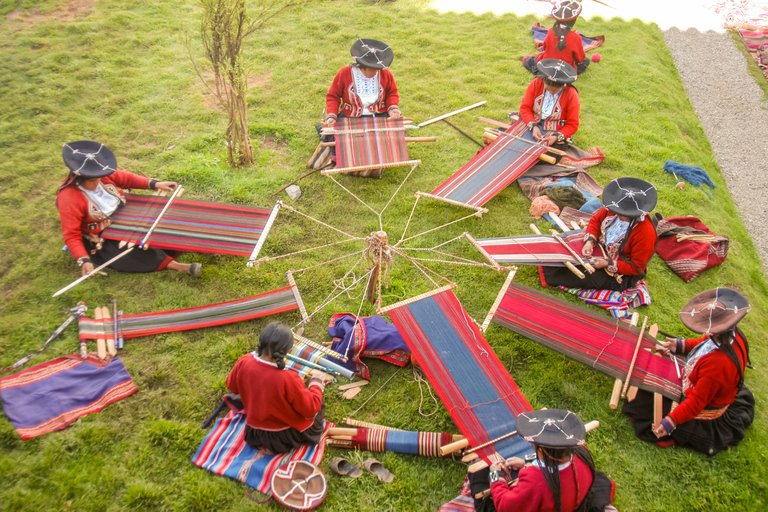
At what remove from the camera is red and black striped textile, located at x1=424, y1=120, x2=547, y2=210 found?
20.2 ft

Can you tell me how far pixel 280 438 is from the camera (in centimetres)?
393

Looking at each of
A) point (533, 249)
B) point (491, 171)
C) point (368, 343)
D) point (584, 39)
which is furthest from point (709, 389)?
point (584, 39)

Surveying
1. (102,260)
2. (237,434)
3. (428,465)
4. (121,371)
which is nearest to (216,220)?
(102,260)

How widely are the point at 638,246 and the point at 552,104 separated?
2844mm

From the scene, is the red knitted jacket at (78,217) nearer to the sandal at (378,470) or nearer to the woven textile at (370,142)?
the woven textile at (370,142)

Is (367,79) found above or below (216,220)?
above

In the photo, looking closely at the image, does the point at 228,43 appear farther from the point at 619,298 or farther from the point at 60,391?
the point at 619,298

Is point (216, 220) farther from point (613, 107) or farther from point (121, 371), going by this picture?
point (613, 107)

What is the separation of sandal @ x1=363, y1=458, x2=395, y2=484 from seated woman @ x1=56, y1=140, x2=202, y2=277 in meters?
3.00

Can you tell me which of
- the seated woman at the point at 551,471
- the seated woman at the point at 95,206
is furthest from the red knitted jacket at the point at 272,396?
the seated woman at the point at 95,206

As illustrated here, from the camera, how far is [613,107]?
866 centimetres

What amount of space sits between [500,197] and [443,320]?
301 cm

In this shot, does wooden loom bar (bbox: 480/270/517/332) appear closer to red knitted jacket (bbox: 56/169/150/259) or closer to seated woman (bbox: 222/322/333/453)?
seated woman (bbox: 222/322/333/453)

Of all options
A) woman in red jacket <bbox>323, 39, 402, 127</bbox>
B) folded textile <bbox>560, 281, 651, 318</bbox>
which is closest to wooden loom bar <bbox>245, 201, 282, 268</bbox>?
woman in red jacket <bbox>323, 39, 402, 127</bbox>
